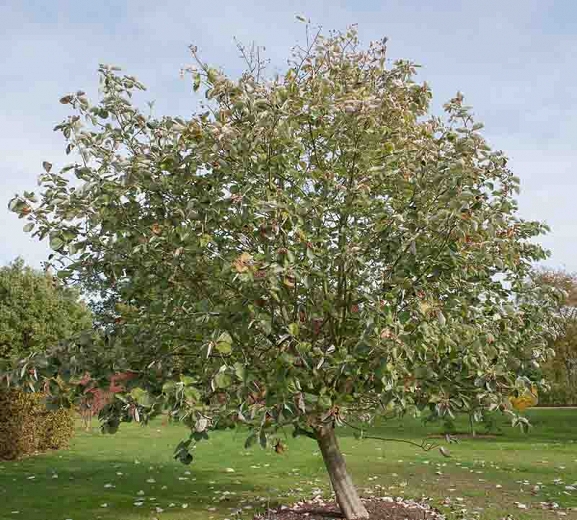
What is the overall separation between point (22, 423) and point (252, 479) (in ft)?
25.4

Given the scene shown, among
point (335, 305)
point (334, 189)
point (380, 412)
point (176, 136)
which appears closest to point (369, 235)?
point (334, 189)

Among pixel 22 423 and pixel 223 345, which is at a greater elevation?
pixel 223 345

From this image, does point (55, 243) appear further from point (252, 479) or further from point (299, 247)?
point (252, 479)

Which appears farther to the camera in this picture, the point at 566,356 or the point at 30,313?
the point at 566,356

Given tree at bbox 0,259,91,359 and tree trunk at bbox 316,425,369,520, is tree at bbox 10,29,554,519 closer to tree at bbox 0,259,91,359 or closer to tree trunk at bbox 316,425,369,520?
tree trunk at bbox 316,425,369,520

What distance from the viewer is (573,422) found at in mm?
27750

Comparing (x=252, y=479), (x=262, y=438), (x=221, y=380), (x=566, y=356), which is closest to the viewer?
(x=221, y=380)

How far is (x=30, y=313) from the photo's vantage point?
17.3m

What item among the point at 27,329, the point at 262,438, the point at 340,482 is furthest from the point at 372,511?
the point at 27,329

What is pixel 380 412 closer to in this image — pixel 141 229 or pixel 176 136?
pixel 141 229

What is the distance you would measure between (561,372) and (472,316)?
105 ft

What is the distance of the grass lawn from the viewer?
10.2 meters

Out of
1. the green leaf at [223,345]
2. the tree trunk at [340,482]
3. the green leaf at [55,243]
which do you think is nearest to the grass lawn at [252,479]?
the tree trunk at [340,482]

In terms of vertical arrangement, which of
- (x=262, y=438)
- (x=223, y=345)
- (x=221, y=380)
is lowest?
(x=262, y=438)
